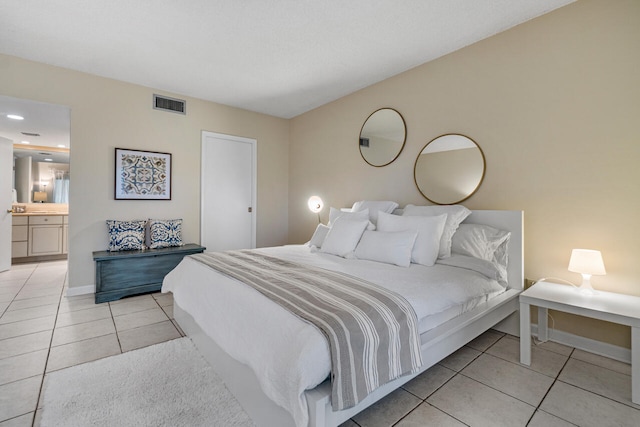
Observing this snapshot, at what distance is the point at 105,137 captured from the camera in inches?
141

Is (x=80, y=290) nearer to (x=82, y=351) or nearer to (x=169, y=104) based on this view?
(x=82, y=351)

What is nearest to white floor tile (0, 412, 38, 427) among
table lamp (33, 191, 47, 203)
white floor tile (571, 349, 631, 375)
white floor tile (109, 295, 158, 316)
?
white floor tile (109, 295, 158, 316)

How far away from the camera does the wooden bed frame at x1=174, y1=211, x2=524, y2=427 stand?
121 cm

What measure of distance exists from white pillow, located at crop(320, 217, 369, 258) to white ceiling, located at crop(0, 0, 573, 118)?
1723mm

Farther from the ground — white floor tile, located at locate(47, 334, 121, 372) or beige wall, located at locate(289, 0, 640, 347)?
beige wall, located at locate(289, 0, 640, 347)

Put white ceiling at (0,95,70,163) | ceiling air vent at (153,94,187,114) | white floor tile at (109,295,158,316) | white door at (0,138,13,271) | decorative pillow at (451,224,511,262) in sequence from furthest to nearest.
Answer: white door at (0,138,13,271) → ceiling air vent at (153,94,187,114) → white ceiling at (0,95,70,163) → white floor tile at (109,295,158,316) → decorative pillow at (451,224,511,262)

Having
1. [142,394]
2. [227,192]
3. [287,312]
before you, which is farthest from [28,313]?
[287,312]

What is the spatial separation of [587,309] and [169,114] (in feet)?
15.7

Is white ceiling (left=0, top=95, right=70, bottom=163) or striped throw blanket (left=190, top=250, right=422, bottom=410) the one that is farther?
white ceiling (left=0, top=95, right=70, bottom=163)

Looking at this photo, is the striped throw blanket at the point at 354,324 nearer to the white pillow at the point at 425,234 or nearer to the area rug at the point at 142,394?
the area rug at the point at 142,394

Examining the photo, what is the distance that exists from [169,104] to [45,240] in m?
3.99

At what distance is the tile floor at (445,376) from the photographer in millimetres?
1519

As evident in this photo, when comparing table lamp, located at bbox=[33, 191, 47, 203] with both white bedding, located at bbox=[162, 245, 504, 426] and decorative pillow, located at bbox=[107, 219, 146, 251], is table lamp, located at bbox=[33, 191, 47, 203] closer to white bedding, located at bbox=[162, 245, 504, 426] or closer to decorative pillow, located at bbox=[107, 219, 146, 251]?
decorative pillow, located at bbox=[107, 219, 146, 251]

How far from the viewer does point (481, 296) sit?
2057mm
